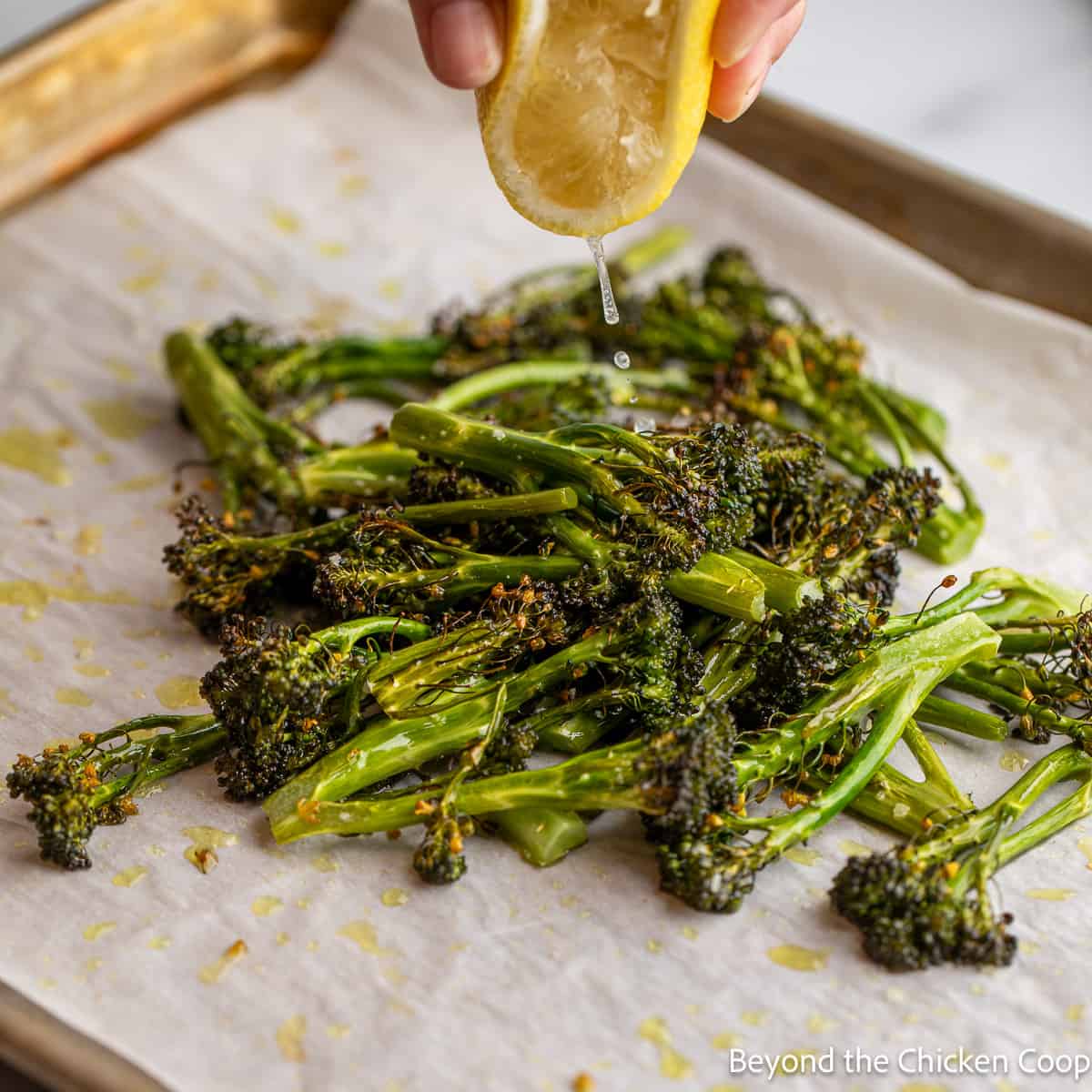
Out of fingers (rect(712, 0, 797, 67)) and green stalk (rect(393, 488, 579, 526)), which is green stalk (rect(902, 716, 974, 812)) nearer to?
green stalk (rect(393, 488, 579, 526))

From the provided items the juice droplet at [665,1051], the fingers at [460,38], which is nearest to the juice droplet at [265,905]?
the juice droplet at [665,1051]

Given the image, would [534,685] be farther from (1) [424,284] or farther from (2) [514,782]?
(1) [424,284]

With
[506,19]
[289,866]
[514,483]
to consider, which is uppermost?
[506,19]

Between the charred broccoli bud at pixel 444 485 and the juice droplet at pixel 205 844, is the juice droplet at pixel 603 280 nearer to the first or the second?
the charred broccoli bud at pixel 444 485

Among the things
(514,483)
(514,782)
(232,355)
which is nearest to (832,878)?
(514,782)

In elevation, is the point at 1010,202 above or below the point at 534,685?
above

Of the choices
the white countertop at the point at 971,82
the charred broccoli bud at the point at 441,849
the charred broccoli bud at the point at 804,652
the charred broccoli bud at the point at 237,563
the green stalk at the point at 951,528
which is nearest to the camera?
the charred broccoli bud at the point at 441,849
